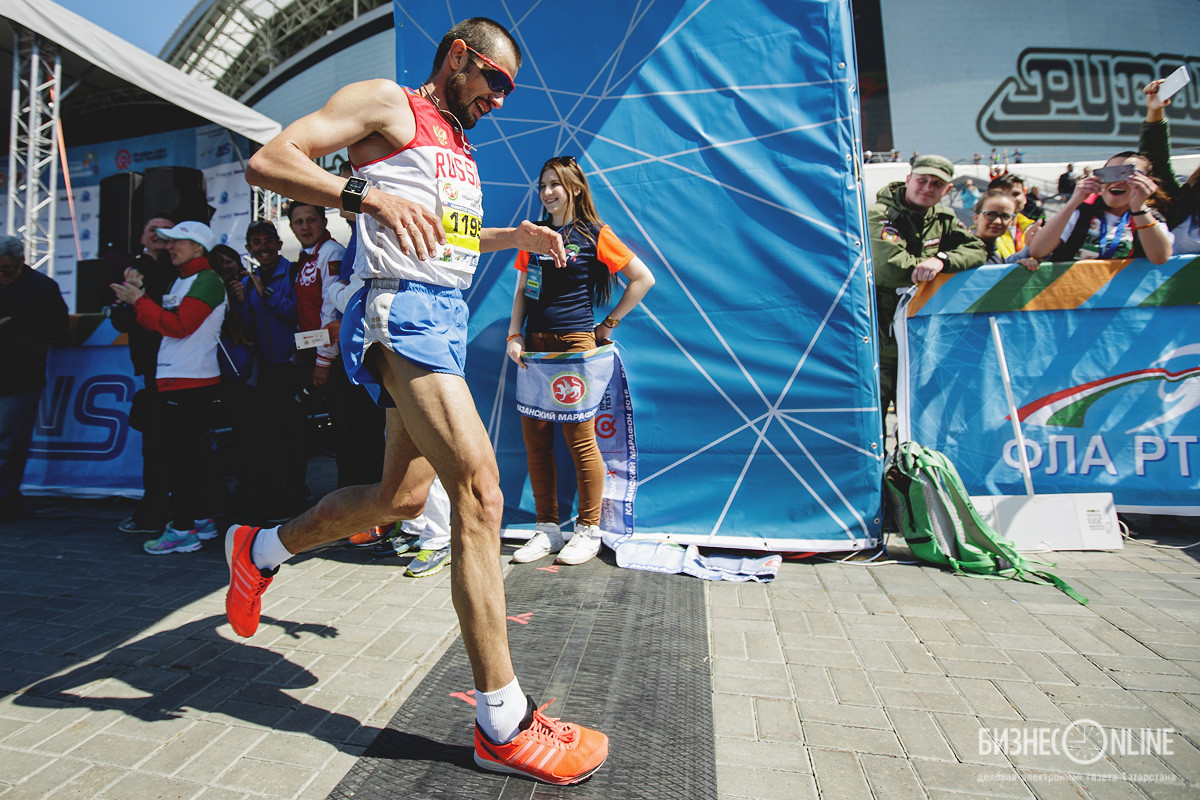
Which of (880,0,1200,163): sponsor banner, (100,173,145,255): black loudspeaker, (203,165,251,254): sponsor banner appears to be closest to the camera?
(100,173,145,255): black loudspeaker

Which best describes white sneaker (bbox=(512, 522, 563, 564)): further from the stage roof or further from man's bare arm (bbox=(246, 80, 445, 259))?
the stage roof

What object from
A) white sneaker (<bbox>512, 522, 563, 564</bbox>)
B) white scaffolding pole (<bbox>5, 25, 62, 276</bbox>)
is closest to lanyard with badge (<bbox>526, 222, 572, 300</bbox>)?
white sneaker (<bbox>512, 522, 563, 564</bbox>)

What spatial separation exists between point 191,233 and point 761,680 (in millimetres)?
4001

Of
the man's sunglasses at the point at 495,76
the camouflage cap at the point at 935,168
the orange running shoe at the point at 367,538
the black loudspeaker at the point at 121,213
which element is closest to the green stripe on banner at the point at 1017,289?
the camouflage cap at the point at 935,168

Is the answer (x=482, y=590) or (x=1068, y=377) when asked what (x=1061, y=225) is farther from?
(x=482, y=590)

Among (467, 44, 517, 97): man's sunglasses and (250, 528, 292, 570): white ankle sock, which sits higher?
(467, 44, 517, 97): man's sunglasses

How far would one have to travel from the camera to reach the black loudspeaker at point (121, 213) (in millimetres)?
9547

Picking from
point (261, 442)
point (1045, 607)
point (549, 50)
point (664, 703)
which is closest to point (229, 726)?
point (664, 703)

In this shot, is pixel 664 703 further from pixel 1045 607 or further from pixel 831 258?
pixel 831 258

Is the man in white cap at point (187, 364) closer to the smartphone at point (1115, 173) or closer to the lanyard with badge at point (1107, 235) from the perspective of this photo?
the smartphone at point (1115, 173)

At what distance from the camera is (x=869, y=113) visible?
26.0 meters

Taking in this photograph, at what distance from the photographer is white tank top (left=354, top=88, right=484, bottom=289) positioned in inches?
73.7

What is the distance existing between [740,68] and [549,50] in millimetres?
1207

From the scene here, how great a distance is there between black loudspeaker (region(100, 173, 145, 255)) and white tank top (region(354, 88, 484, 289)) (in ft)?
32.5
